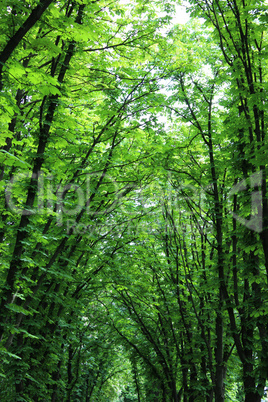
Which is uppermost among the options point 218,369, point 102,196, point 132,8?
point 132,8

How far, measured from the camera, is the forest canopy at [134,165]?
5312 mm

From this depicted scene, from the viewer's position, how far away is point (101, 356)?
19.3 metres

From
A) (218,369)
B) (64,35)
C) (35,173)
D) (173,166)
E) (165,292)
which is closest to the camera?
(64,35)

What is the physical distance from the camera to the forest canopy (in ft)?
17.4

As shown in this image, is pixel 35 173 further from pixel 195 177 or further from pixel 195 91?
pixel 195 91

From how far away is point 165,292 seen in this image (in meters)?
11.9

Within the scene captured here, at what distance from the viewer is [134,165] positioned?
8.69m

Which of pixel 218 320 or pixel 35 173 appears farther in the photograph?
pixel 218 320

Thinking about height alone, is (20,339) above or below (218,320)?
below

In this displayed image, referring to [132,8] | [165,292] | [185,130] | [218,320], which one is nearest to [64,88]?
[132,8]

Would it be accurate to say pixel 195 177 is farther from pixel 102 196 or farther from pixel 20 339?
pixel 20 339

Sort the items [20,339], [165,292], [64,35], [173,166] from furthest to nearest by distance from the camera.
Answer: [165,292] < [173,166] < [20,339] < [64,35]

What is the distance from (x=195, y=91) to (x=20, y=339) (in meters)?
7.17

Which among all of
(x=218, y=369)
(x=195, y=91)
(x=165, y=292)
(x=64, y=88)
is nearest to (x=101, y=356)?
(x=165, y=292)
